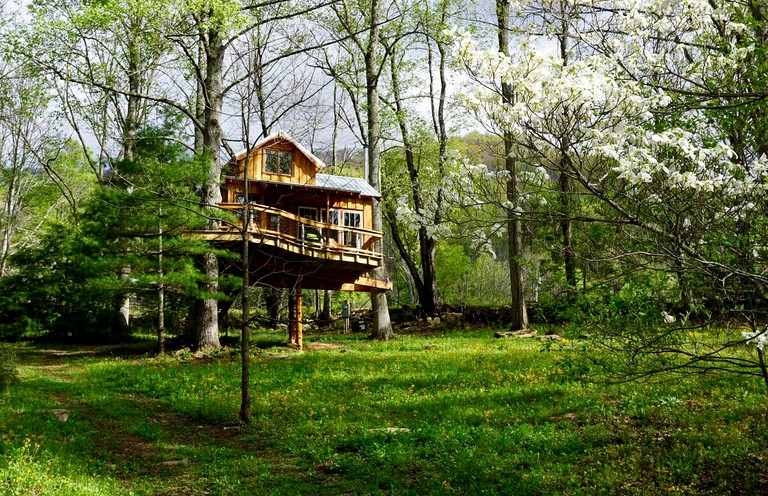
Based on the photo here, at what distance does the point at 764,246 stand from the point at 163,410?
432 inches

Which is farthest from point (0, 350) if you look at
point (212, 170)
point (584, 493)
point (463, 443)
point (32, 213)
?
point (32, 213)

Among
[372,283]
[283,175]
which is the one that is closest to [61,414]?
[372,283]

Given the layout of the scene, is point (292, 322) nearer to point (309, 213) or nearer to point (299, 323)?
point (299, 323)

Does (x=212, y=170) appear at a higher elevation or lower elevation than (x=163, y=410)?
higher

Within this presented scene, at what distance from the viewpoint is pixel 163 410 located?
12453 mm

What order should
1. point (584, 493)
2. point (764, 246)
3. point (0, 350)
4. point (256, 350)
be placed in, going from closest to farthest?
1. point (764, 246)
2. point (584, 493)
3. point (0, 350)
4. point (256, 350)

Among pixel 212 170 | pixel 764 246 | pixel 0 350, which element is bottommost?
pixel 0 350

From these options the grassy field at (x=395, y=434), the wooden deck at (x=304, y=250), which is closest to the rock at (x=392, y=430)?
the grassy field at (x=395, y=434)

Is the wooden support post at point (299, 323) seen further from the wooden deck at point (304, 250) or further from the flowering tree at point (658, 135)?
the flowering tree at point (658, 135)

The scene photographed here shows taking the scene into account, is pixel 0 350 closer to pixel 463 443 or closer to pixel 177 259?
pixel 177 259

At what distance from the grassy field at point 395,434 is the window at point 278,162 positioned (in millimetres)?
11931

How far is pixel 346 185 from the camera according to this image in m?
26.3

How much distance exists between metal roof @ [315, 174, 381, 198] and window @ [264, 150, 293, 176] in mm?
1307

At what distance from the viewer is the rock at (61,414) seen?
36.1ft
